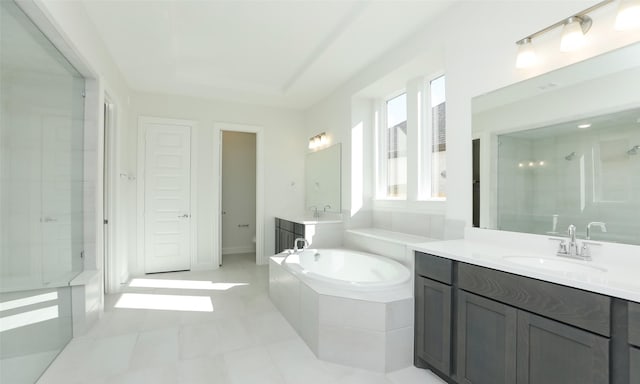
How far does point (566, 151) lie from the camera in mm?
1718

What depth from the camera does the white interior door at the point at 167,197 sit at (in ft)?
14.2

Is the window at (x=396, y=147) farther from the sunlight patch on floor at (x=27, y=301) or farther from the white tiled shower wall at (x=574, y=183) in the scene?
the sunlight patch on floor at (x=27, y=301)

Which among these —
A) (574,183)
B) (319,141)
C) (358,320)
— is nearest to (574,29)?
(574,183)

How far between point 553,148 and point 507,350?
1168 millimetres

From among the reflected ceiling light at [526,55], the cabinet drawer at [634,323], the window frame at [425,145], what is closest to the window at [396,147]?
the window frame at [425,145]

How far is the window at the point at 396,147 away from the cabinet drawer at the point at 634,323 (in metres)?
2.44

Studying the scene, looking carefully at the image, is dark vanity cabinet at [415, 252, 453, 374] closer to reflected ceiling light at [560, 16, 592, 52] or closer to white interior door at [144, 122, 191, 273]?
reflected ceiling light at [560, 16, 592, 52]

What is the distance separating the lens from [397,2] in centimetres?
238

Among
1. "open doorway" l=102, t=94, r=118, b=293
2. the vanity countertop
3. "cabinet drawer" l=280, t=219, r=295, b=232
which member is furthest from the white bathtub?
"open doorway" l=102, t=94, r=118, b=293

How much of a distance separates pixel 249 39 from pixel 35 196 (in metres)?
2.26

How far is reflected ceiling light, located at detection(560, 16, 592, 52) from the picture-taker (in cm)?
159

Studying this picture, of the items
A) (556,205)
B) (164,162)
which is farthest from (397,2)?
(164,162)

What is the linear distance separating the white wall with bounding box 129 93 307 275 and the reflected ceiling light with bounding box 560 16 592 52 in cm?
396

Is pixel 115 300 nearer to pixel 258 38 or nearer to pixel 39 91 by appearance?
pixel 39 91
